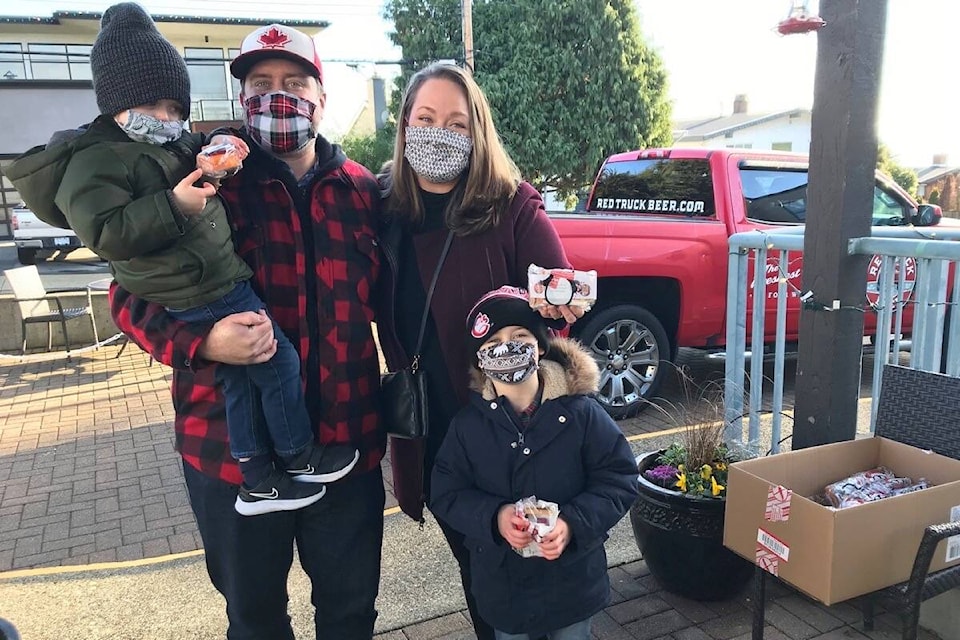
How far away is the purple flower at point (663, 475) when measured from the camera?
3051 millimetres

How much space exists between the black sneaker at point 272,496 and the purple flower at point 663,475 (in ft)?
5.58

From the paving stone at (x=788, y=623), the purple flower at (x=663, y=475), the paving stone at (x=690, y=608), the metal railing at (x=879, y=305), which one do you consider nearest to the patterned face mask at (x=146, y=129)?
the purple flower at (x=663, y=475)

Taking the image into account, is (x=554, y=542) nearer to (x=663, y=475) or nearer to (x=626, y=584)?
(x=663, y=475)

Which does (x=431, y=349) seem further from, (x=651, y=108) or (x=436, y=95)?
(x=651, y=108)

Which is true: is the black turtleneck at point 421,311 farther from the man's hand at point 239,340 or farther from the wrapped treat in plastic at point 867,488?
A: the wrapped treat in plastic at point 867,488

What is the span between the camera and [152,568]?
3.42 metres

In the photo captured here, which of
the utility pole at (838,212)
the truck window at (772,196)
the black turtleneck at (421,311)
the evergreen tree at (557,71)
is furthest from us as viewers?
the evergreen tree at (557,71)

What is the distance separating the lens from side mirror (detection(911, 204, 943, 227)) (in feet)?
→ 19.4

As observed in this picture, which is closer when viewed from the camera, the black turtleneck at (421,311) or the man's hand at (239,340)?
the man's hand at (239,340)

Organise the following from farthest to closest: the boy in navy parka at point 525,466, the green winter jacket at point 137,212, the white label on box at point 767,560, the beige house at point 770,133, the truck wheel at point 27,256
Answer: the beige house at point 770,133, the truck wheel at point 27,256, the white label on box at point 767,560, the boy in navy parka at point 525,466, the green winter jacket at point 137,212

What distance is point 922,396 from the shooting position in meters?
2.55

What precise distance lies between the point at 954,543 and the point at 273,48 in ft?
8.25

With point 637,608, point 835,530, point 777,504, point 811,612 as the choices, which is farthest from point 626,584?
point 835,530

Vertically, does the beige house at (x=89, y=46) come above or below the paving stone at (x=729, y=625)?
above
